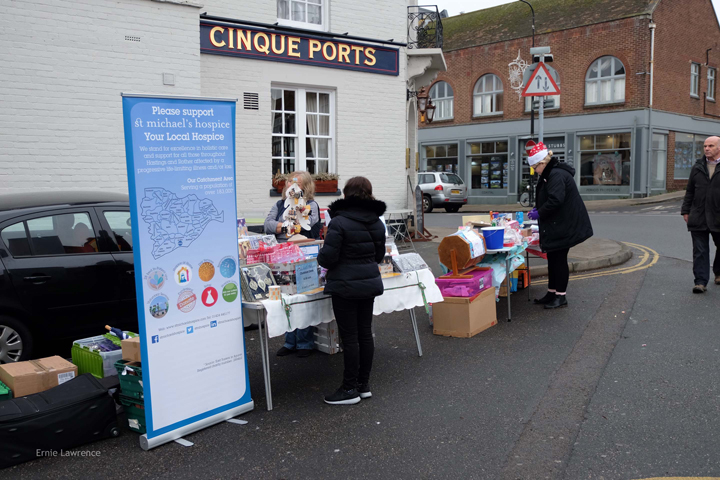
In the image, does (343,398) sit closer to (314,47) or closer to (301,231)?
(301,231)

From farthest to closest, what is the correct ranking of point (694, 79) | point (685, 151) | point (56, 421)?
point (694, 79)
point (685, 151)
point (56, 421)

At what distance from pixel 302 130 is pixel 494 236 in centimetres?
606

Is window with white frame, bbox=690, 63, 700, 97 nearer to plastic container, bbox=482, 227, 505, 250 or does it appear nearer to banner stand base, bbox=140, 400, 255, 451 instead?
plastic container, bbox=482, 227, 505, 250

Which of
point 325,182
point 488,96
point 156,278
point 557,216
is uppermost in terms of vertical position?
point 488,96

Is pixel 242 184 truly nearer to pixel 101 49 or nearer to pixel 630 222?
pixel 101 49

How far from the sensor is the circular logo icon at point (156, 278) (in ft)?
13.4

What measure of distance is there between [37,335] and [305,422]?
278cm

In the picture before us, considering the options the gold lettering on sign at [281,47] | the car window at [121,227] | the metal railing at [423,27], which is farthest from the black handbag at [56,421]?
the metal railing at [423,27]

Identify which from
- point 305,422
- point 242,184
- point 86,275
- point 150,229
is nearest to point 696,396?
point 305,422

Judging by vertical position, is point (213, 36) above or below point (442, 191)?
above

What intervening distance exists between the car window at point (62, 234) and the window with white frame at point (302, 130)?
6.15 m

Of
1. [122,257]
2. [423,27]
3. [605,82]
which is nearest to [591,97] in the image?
[605,82]

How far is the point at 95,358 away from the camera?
191 inches

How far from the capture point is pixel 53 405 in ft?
13.4
